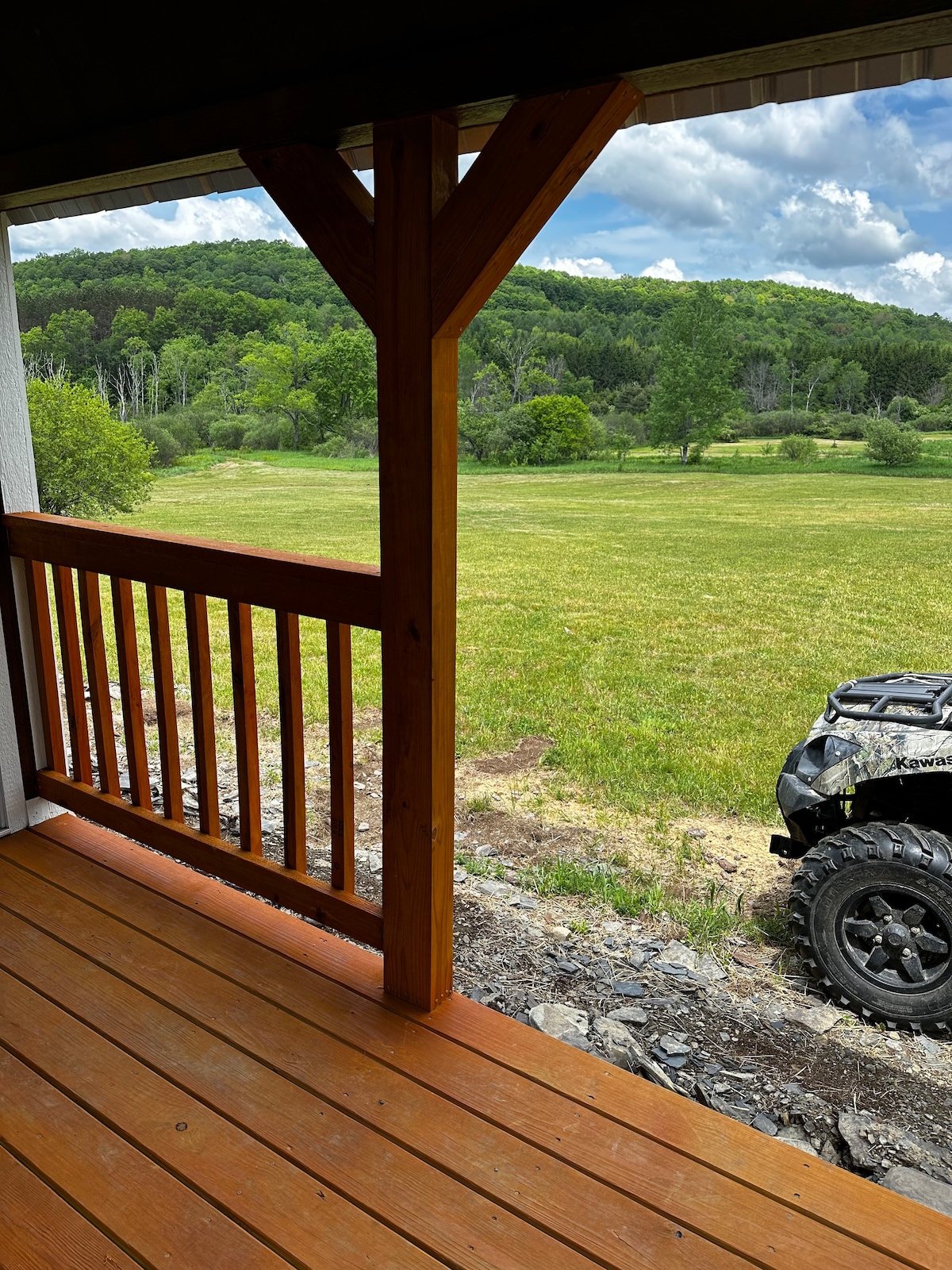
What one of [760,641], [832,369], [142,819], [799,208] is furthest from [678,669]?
[799,208]

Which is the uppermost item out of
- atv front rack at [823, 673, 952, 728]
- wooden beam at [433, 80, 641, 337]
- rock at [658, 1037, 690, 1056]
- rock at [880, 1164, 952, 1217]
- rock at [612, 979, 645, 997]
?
wooden beam at [433, 80, 641, 337]

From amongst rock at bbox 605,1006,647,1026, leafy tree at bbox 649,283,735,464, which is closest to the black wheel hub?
rock at bbox 605,1006,647,1026

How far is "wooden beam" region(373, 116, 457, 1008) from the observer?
131 cm

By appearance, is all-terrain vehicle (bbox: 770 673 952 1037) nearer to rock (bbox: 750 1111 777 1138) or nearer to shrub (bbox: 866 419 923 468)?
rock (bbox: 750 1111 777 1138)

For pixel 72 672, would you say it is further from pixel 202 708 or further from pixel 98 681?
pixel 202 708

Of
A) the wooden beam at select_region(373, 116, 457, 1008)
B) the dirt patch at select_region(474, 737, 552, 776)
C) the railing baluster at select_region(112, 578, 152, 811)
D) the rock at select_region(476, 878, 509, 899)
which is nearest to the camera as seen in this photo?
the wooden beam at select_region(373, 116, 457, 1008)

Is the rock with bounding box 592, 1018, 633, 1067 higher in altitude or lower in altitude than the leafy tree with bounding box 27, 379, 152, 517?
lower

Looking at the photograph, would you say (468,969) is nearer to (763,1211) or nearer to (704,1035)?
(704,1035)

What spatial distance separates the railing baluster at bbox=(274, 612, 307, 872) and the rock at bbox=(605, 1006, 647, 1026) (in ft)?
3.06

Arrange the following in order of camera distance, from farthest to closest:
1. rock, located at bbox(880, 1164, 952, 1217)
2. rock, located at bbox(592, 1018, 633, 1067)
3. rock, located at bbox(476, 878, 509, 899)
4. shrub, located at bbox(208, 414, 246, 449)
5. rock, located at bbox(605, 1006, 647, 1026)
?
shrub, located at bbox(208, 414, 246, 449), rock, located at bbox(476, 878, 509, 899), rock, located at bbox(605, 1006, 647, 1026), rock, located at bbox(592, 1018, 633, 1067), rock, located at bbox(880, 1164, 952, 1217)

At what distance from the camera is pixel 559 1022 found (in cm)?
200

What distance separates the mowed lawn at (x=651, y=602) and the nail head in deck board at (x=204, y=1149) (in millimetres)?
2989

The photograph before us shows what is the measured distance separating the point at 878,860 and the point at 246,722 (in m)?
1.45

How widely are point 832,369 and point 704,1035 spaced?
5.52 m
